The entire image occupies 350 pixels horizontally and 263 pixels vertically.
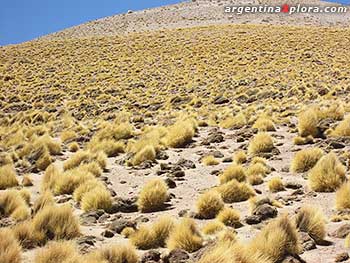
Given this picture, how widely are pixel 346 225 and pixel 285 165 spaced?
4342 millimetres

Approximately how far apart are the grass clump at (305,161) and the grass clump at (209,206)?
2.84 m

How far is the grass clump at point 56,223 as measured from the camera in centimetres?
678

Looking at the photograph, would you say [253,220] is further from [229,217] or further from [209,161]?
[209,161]

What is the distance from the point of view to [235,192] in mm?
8656

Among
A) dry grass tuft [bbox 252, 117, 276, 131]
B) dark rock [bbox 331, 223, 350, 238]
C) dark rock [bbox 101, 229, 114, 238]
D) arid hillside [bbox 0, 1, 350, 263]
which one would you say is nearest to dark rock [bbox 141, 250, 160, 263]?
arid hillside [bbox 0, 1, 350, 263]

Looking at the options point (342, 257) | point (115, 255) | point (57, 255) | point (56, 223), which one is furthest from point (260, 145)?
point (57, 255)

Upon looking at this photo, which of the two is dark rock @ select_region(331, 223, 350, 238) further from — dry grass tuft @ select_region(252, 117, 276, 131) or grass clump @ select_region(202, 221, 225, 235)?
dry grass tuft @ select_region(252, 117, 276, 131)

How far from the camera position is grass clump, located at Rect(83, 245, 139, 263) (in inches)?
220

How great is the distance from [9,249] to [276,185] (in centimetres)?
518

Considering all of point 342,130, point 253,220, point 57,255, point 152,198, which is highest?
point 342,130

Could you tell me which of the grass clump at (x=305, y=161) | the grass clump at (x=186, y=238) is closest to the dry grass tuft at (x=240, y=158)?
the grass clump at (x=305, y=161)

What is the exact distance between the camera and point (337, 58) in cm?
3381

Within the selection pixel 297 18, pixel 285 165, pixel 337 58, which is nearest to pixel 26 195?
pixel 285 165

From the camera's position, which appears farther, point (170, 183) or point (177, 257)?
point (170, 183)
